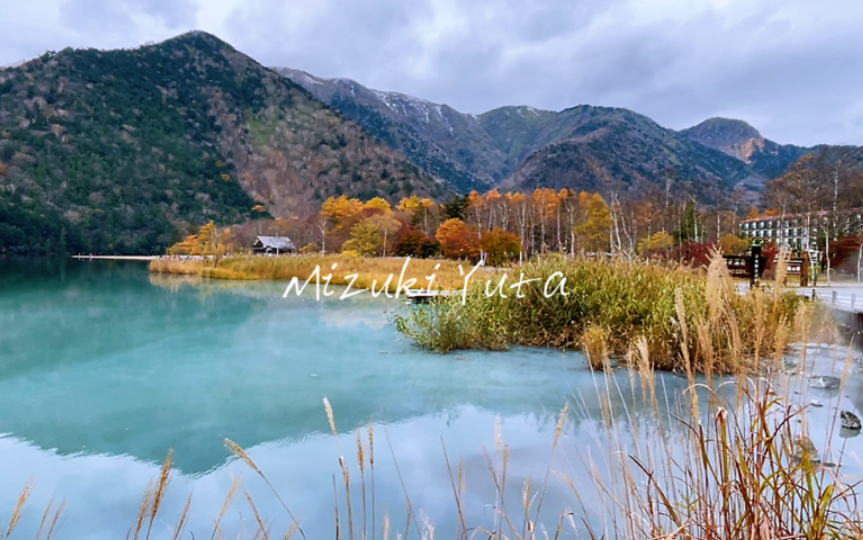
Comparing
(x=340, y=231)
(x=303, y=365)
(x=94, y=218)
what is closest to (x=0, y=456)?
(x=303, y=365)

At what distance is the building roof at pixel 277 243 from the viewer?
36281mm

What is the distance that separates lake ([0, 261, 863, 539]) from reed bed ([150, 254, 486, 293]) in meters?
6.70

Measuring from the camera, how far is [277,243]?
3684cm

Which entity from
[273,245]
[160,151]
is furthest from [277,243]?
[160,151]

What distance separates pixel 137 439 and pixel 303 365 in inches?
86.2

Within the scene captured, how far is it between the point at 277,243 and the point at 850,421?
35.9 m

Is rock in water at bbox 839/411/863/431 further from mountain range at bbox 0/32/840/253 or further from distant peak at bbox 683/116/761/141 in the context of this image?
distant peak at bbox 683/116/761/141

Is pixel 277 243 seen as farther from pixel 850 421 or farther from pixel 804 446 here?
pixel 804 446

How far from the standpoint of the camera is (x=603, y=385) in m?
4.61

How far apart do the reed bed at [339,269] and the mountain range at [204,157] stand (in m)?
29.5

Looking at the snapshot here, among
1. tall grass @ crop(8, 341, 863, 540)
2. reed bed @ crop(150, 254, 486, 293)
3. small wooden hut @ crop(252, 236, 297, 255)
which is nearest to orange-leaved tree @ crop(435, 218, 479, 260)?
reed bed @ crop(150, 254, 486, 293)

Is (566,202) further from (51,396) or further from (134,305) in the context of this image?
(51,396)

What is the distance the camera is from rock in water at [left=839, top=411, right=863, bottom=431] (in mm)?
3120

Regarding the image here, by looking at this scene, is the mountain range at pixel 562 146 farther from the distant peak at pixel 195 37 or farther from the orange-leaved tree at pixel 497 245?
the orange-leaved tree at pixel 497 245
